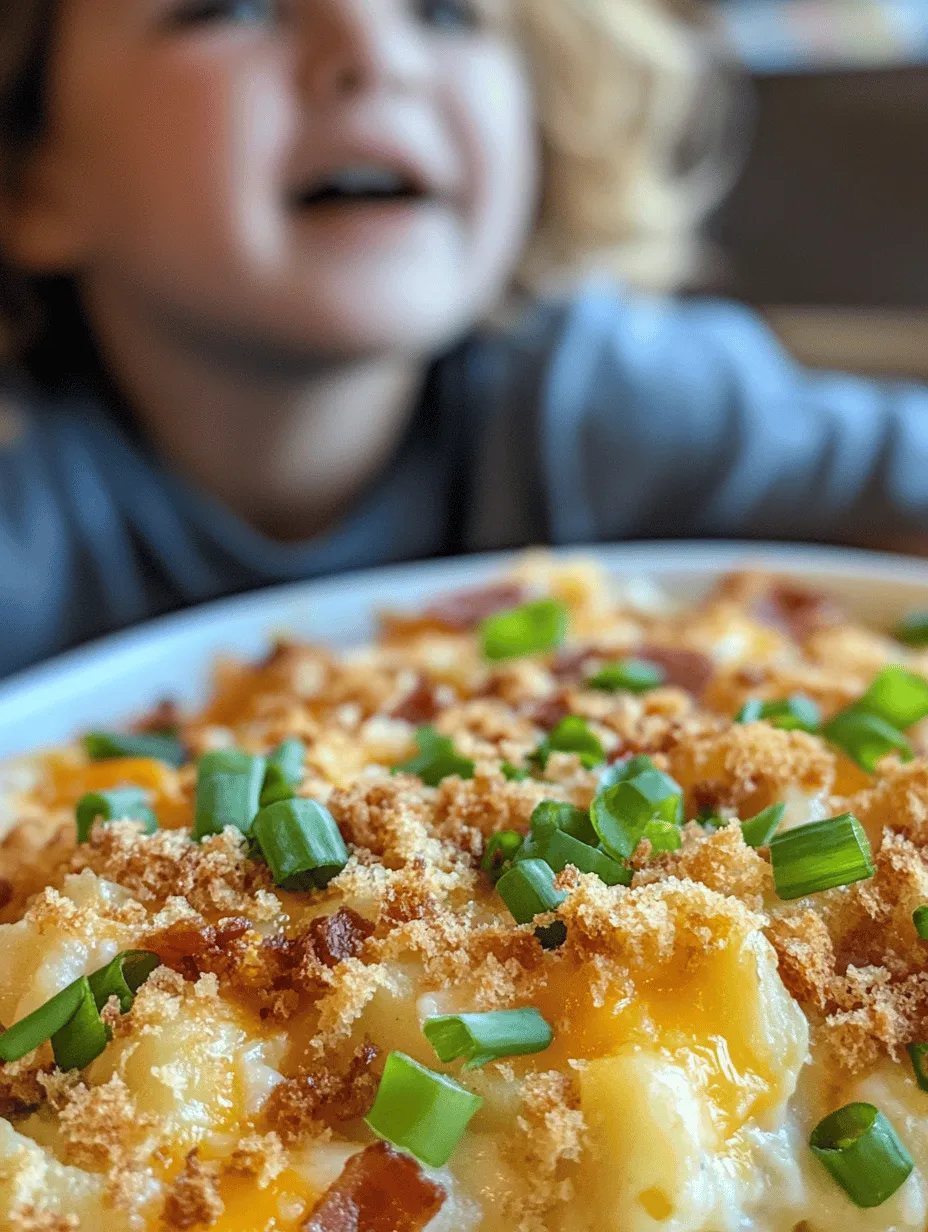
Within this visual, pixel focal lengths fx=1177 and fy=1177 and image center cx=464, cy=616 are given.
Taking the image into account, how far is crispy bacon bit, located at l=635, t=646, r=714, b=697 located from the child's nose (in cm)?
88

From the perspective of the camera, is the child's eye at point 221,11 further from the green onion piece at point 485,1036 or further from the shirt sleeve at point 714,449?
the green onion piece at point 485,1036

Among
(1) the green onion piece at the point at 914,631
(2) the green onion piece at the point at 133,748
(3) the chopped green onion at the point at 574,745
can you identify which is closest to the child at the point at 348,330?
(1) the green onion piece at the point at 914,631

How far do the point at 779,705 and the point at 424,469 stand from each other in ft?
3.85

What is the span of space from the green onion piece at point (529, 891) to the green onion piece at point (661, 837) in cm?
6

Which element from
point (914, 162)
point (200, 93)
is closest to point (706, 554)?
point (200, 93)

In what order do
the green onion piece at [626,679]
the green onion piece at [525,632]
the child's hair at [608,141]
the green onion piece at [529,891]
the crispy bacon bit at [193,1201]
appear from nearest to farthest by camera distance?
1. the crispy bacon bit at [193,1201]
2. the green onion piece at [529,891]
3. the green onion piece at [626,679]
4. the green onion piece at [525,632]
5. the child's hair at [608,141]

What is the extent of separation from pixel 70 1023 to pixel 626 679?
0.55m

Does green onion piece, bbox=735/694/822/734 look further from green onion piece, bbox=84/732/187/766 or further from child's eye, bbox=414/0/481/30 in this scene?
child's eye, bbox=414/0/481/30

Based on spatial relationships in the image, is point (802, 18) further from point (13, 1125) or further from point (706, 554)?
point (13, 1125)

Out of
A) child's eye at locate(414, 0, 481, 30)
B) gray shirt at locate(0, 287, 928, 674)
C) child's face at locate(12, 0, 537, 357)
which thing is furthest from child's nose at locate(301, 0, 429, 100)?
gray shirt at locate(0, 287, 928, 674)

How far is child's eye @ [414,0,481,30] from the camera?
1.64 meters

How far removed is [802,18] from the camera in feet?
9.87

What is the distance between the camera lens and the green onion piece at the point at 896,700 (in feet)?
2.88

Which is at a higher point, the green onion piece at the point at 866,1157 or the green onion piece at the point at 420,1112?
the green onion piece at the point at 420,1112
